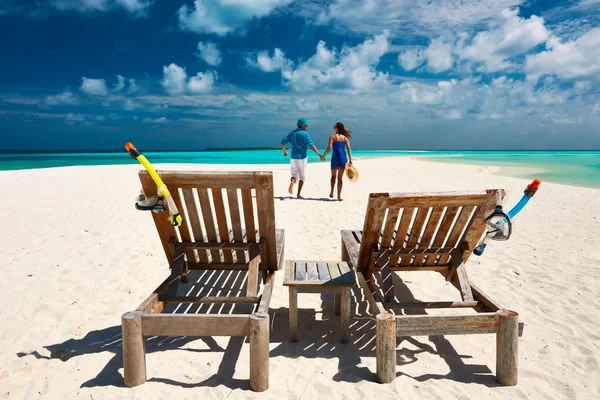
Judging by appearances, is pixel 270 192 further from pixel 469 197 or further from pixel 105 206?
pixel 105 206

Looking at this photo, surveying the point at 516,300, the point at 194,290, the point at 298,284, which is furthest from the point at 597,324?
the point at 194,290

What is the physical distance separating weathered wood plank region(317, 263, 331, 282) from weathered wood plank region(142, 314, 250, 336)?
0.98m

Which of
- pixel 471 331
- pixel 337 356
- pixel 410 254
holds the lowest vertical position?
pixel 337 356

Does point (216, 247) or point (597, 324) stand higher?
point (216, 247)

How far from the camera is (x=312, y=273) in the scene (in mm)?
3520

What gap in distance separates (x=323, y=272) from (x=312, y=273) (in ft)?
0.35

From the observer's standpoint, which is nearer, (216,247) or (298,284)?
A: (298,284)

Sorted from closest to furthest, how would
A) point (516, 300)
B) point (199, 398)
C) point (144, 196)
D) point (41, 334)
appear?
point (199, 398) → point (144, 196) → point (41, 334) → point (516, 300)

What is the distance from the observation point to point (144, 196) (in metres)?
2.84

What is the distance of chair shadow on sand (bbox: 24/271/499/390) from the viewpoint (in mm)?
2787

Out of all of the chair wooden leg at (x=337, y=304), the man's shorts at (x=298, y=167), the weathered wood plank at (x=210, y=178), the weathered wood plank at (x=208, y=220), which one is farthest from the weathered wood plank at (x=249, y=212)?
the man's shorts at (x=298, y=167)

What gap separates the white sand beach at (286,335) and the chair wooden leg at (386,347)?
96mm

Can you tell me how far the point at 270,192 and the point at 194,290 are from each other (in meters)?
2.04

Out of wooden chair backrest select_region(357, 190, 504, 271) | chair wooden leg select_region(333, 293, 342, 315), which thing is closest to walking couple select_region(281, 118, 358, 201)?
chair wooden leg select_region(333, 293, 342, 315)
